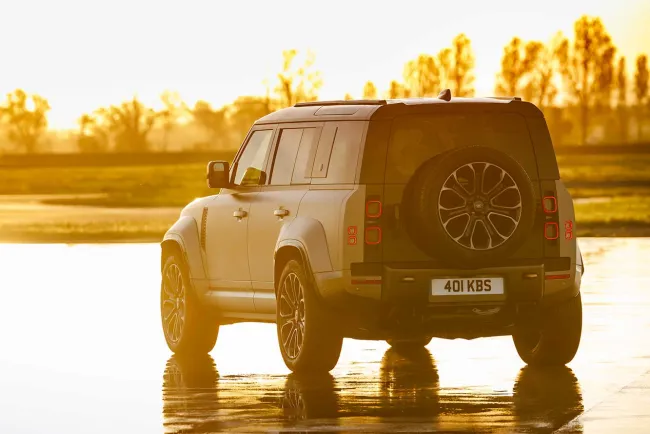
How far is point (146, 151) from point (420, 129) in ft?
440

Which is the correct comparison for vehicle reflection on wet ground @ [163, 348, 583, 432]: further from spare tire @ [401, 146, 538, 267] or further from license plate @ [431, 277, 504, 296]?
spare tire @ [401, 146, 538, 267]

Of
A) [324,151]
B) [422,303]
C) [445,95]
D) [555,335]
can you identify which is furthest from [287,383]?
[445,95]

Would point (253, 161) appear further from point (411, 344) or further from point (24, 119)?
point (24, 119)

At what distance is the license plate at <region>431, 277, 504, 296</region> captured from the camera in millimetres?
13086

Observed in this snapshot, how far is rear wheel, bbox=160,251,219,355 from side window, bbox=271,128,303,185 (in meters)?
1.66

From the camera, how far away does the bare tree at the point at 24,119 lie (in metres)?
155

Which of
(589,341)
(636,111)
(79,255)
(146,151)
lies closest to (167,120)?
(146,151)

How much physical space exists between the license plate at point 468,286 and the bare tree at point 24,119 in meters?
141

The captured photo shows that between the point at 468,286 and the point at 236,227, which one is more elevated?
the point at 236,227

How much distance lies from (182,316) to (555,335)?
3.45m

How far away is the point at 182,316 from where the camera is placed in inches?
624

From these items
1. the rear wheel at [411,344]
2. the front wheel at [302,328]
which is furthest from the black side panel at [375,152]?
the rear wheel at [411,344]

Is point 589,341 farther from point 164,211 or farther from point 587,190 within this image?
point 587,190

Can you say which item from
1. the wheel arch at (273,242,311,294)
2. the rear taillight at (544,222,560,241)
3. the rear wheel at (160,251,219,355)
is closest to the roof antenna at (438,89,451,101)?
the rear taillight at (544,222,560,241)
